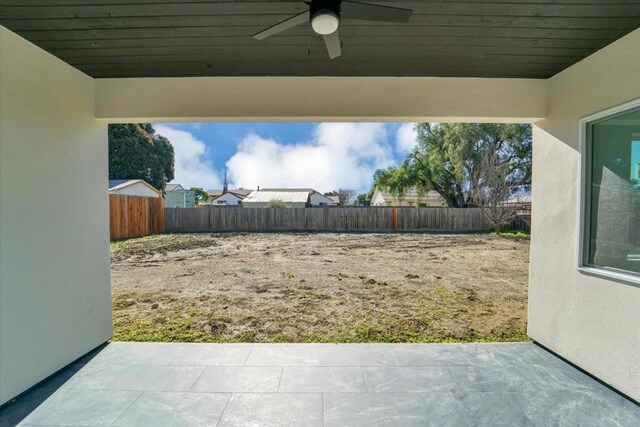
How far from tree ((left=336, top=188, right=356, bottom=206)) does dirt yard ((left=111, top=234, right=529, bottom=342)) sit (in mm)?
23713

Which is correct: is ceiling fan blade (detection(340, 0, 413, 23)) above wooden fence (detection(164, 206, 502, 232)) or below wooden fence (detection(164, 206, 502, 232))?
above

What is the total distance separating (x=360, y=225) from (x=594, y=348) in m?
11.3

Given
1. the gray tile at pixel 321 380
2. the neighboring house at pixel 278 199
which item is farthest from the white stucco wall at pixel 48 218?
the neighboring house at pixel 278 199

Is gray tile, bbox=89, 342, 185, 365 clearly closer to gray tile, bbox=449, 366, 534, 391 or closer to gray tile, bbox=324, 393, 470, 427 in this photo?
gray tile, bbox=324, 393, 470, 427

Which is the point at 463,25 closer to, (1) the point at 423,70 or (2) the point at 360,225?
(1) the point at 423,70

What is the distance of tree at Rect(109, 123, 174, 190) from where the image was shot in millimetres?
A: 18250

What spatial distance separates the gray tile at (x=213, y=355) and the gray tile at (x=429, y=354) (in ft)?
4.44

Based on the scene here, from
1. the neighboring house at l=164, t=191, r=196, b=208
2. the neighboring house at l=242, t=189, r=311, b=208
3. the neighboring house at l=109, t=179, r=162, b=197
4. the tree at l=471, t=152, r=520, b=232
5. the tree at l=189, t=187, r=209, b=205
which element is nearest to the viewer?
the tree at l=471, t=152, r=520, b=232

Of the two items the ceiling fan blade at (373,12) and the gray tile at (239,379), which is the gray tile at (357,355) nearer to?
the gray tile at (239,379)

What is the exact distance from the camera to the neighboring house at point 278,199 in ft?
68.9

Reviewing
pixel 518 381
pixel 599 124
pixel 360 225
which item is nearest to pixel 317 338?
pixel 518 381

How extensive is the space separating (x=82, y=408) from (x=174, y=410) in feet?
2.00

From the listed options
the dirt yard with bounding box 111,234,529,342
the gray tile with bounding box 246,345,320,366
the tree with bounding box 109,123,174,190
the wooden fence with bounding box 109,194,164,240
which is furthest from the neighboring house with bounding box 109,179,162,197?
the gray tile with bounding box 246,345,320,366

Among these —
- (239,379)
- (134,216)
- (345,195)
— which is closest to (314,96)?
(239,379)
